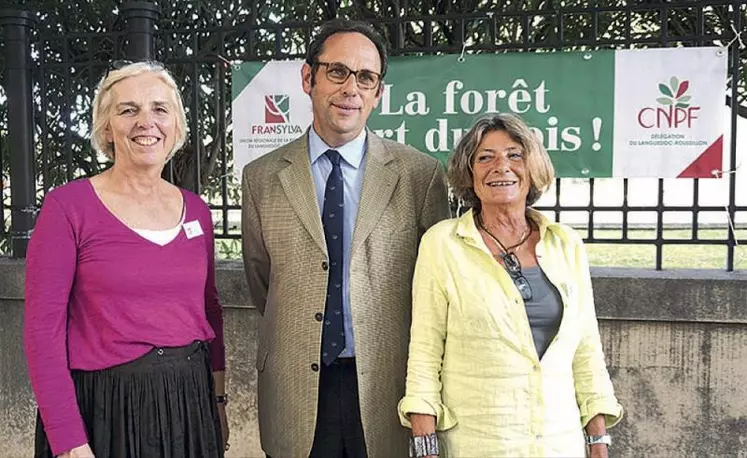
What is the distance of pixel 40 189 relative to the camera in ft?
14.4

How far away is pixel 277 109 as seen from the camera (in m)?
3.72

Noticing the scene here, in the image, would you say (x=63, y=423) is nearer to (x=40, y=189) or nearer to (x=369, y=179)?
(x=369, y=179)

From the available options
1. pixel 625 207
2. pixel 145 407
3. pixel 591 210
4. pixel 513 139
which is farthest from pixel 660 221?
pixel 145 407

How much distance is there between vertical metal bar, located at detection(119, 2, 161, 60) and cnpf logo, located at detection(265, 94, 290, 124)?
784 mm

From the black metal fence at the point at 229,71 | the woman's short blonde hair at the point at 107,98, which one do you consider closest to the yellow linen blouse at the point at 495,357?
the woman's short blonde hair at the point at 107,98

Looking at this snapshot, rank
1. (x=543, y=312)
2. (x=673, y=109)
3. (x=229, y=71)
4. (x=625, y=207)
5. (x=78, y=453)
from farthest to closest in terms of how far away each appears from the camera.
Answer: (x=229, y=71)
(x=625, y=207)
(x=673, y=109)
(x=543, y=312)
(x=78, y=453)

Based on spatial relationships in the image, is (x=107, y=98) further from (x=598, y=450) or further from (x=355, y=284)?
(x=598, y=450)

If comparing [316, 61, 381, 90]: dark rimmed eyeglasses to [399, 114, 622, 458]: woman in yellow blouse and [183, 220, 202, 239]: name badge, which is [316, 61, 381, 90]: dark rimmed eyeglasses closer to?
[399, 114, 622, 458]: woman in yellow blouse

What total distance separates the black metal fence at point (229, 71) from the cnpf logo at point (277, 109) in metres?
0.23

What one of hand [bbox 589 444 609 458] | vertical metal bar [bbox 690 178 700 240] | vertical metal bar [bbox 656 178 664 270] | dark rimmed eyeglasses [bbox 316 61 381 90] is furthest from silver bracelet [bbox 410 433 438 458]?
vertical metal bar [bbox 690 178 700 240]

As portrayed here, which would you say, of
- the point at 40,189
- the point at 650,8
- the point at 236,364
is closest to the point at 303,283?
the point at 236,364

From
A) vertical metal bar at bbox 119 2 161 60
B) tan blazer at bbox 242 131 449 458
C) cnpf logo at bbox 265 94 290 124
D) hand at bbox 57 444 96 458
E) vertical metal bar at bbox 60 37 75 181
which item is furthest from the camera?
vertical metal bar at bbox 60 37 75 181

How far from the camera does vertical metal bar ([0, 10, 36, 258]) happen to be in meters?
4.05

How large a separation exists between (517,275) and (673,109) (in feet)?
5.75
